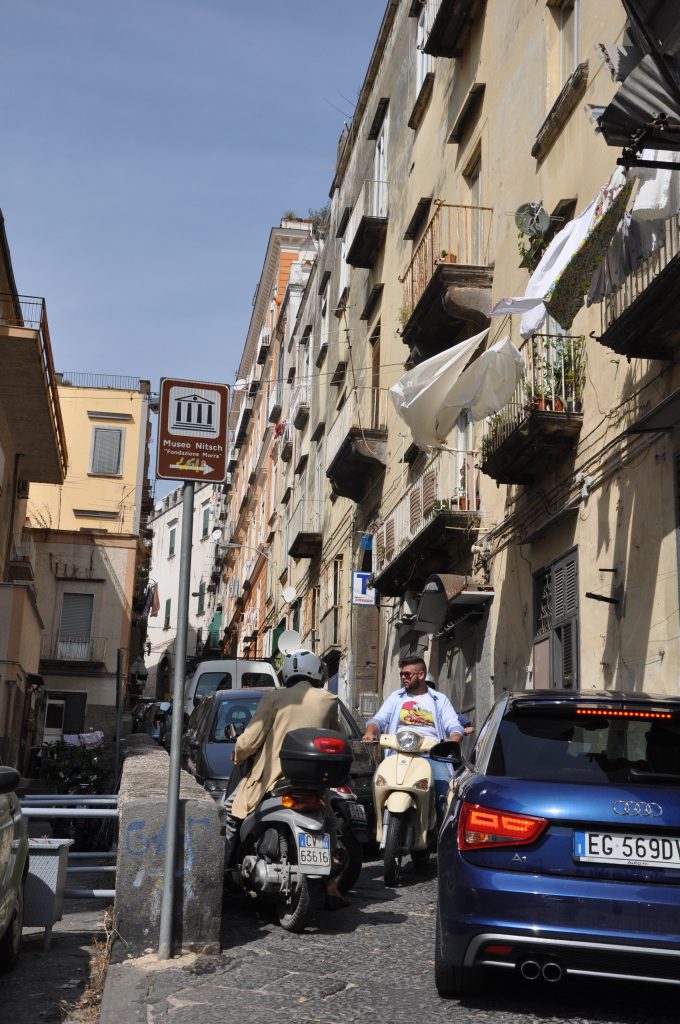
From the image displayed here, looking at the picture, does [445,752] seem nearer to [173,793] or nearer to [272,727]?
[272,727]

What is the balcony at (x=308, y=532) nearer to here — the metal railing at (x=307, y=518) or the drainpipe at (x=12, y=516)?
the metal railing at (x=307, y=518)

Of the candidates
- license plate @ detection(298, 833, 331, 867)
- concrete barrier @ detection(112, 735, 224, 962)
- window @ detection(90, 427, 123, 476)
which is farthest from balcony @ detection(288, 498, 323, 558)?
concrete barrier @ detection(112, 735, 224, 962)

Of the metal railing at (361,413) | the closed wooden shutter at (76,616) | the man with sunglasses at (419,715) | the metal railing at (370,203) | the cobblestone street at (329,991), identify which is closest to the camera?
the cobblestone street at (329,991)

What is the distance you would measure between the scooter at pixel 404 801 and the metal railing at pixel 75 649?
1276 inches

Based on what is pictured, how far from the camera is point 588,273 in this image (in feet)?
34.9

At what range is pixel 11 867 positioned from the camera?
645cm

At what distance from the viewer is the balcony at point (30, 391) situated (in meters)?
21.5

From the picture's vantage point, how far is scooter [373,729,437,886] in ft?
31.1

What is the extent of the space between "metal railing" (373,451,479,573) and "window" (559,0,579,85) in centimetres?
480

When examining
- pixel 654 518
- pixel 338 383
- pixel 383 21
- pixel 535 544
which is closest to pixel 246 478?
pixel 338 383

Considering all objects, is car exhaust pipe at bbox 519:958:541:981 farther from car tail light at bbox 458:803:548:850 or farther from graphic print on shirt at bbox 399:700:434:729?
graphic print on shirt at bbox 399:700:434:729

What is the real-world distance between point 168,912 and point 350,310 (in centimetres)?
2290

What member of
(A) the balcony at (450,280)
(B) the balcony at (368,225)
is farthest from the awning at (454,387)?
(B) the balcony at (368,225)

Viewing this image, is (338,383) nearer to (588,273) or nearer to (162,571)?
(588,273)
